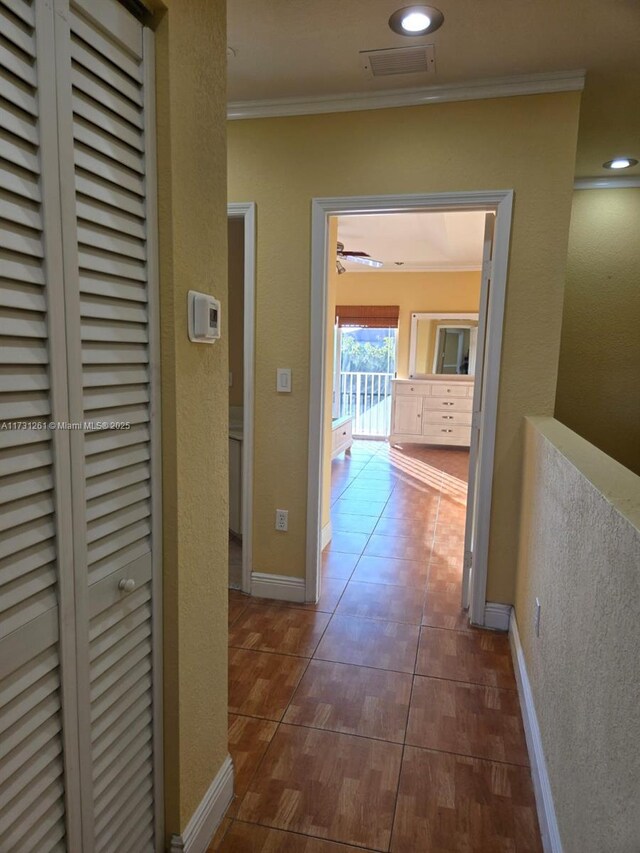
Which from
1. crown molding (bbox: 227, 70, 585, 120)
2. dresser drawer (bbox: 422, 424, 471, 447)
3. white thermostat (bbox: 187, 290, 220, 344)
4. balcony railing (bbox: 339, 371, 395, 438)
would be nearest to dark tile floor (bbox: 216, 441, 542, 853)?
white thermostat (bbox: 187, 290, 220, 344)

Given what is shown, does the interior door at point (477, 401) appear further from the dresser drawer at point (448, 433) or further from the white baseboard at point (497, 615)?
the dresser drawer at point (448, 433)

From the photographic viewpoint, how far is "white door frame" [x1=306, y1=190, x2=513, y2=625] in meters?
2.49

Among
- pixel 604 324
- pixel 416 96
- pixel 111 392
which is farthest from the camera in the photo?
pixel 604 324

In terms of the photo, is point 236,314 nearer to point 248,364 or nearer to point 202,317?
point 248,364

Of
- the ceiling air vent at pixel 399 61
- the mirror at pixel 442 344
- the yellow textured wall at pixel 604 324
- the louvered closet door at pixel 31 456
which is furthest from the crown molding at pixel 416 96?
the mirror at pixel 442 344

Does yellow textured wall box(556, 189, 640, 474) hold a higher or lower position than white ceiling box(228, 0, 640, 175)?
lower

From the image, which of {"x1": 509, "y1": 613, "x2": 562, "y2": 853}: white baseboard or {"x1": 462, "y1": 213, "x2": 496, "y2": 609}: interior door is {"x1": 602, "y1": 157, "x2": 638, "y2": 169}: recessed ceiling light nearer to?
{"x1": 462, "y1": 213, "x2": 496, "y2": 609}: interior door

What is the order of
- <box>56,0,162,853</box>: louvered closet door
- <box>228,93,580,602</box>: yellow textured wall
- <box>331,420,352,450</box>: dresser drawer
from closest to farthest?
<box>56,0,162,853</box>: louvered closet door → <box>228,93,580,602</box>: yellow textured wall → <box>331,420,352,450</box>: dresser drawer

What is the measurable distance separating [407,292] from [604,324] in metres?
4.16

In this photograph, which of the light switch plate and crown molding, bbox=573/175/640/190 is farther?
crown molding, bbox=573/175/640/190

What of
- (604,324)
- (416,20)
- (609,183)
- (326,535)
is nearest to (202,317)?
(416,20)

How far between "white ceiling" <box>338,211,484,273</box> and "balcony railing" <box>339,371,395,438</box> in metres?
1.58

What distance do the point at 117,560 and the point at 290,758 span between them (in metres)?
1.13

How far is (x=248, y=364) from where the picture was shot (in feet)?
9.34
